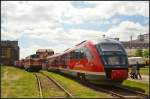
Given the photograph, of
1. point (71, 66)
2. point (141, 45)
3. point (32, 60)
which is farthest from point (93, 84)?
point (141, 45)

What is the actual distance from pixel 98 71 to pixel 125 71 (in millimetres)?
1806

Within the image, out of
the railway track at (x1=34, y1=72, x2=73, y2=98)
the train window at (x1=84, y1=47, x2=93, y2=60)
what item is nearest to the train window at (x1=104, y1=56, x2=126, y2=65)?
the train window at (x1=84, y1=47, x2=93, y2=60)

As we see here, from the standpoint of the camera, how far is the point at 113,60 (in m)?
A: 21.6

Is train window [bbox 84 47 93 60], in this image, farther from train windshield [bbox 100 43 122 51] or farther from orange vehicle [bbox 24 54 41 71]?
orange vehicle [bbox 24 54 41 71]

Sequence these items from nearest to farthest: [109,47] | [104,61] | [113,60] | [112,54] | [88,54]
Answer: [104,61]
[113,60]
[112,54]
[109,47]
[88,54]

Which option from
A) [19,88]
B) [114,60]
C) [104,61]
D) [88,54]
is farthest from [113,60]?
[19,88]

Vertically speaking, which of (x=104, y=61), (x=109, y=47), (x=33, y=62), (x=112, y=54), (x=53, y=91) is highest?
(x=109, y=47)

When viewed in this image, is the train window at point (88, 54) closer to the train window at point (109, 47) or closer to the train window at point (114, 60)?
the train window at point (109, 47)

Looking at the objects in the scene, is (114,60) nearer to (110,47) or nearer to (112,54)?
(112,54)

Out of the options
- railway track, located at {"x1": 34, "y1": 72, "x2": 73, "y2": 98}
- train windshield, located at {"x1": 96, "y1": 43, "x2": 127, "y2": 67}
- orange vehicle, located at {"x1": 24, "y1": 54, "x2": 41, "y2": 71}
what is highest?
train windshield, located at {"x1": 96, "y1": 43, "x2": 127, "y2": 67}

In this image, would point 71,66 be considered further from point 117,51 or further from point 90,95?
point 90,95

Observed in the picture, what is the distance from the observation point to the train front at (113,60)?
21000mm

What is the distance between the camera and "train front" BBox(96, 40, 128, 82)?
2100 cm

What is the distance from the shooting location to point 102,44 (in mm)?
22438
